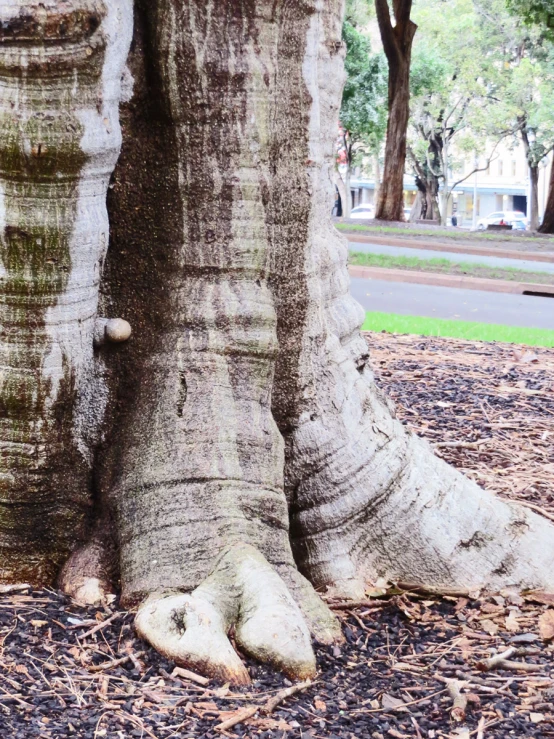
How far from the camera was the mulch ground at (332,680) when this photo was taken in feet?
7.80

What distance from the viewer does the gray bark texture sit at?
271 cm

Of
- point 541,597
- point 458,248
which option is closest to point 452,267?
point 458,248

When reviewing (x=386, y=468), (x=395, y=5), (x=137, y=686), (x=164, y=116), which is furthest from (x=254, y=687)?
(x=395, y=5)

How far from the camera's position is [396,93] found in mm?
23641

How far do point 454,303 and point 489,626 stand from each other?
10260 mm

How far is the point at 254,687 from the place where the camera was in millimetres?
2547

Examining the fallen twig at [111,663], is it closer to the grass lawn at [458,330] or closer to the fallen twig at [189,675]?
the fallen twig at [189,675]

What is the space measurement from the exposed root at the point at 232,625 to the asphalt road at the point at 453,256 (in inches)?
569

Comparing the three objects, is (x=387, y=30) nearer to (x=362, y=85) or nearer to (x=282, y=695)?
(x=362, y=85)

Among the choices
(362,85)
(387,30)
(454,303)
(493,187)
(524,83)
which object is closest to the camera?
(454,303)

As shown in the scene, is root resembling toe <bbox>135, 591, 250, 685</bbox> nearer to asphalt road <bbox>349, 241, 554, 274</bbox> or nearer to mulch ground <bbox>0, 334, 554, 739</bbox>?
mulch ground <bbox>0, 334, 554, 739</bbox>

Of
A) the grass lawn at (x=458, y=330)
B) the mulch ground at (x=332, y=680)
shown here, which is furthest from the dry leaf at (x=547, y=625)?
the grass lawn at (x=458, y=330)

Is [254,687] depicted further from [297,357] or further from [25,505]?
[297,357]

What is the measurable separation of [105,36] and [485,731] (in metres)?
2.14
